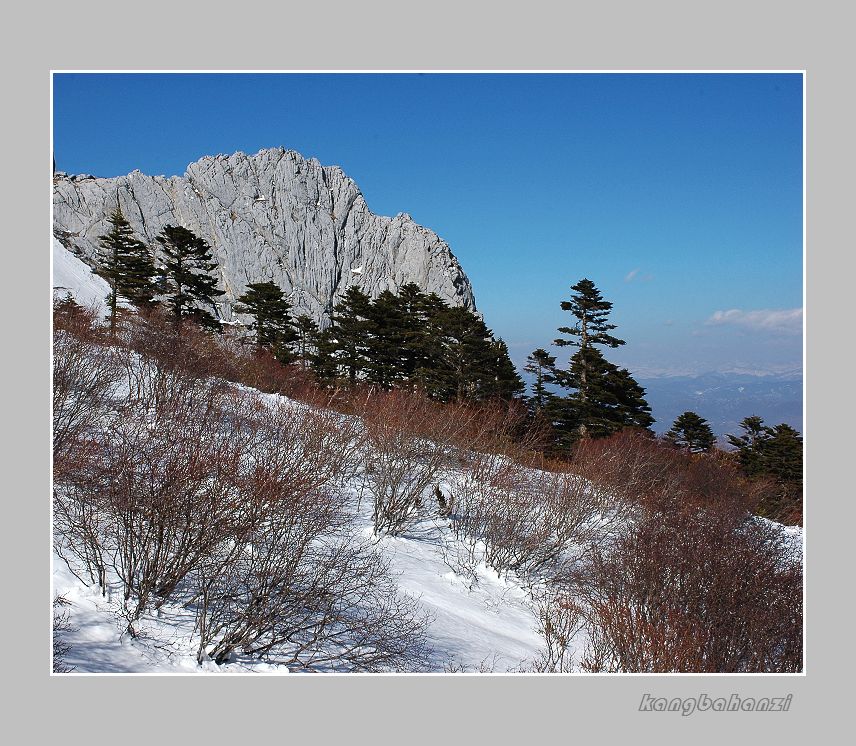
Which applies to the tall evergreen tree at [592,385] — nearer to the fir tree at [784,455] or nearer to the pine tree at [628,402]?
the pine tree at [628,402]

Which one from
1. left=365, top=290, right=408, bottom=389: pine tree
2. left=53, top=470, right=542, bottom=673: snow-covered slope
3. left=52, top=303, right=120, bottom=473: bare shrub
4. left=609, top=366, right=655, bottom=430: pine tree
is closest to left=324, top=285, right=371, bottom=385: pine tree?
left=365, top=290, right=408, bottom=389: pine tree

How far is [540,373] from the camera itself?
34969mm

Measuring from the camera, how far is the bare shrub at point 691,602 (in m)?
6.75

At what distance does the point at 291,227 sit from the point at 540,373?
84876 mm

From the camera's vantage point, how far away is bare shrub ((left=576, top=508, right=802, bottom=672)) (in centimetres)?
675

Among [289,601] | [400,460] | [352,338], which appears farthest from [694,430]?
[289,601]

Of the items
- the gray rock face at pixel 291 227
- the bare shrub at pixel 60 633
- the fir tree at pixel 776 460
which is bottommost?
the fir tree at pixel 776 460

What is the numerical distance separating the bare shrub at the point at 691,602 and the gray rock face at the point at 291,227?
303ft

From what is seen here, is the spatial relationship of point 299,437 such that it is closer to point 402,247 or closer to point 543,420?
point 543,420

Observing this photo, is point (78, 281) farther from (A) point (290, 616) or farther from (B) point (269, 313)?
→ (A) point (290, 616)

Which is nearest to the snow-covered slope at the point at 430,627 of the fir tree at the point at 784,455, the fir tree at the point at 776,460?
the fir tree at the point at 776,460

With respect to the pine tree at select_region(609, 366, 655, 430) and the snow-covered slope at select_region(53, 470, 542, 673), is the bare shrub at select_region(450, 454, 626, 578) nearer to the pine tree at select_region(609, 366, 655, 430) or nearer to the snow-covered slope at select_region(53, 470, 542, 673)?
the snow-covered slope at select_region(53, 470, 542, 673)

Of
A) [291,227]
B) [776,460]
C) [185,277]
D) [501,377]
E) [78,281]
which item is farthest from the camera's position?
[291,227]

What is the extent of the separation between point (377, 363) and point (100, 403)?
2350 cm
